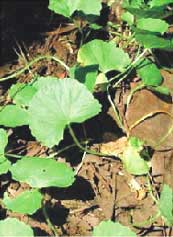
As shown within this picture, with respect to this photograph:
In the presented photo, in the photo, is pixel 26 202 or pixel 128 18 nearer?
pixel 26 202

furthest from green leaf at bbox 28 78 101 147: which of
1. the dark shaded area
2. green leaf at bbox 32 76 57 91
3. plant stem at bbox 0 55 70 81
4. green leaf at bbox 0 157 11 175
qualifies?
the dark shaded area

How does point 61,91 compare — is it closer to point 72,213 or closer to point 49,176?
point 49,176

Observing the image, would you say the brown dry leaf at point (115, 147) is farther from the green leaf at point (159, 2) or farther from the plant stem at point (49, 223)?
the green leaf at point (159, 2)

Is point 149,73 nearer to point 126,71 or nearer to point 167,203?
point 126,71

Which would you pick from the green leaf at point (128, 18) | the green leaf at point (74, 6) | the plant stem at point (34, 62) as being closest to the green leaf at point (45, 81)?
the plant stem at point (34, 62)

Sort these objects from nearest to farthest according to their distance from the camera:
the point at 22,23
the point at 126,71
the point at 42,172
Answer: the point at 42,172 → the point at 126,71 → the point at 22,23

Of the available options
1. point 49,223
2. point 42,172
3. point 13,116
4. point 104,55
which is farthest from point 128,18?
point 49,223
